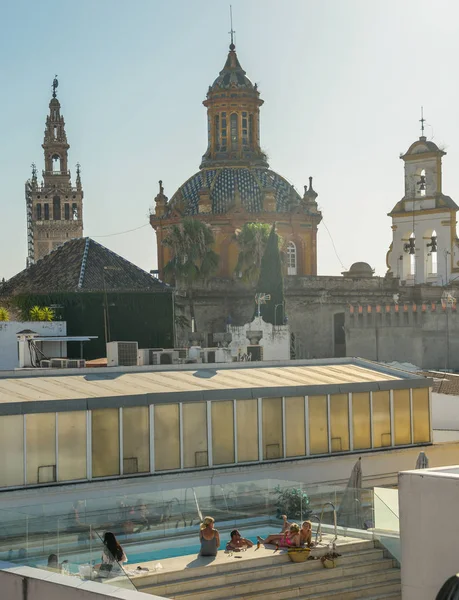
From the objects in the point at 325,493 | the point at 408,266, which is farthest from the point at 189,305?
the point at 325,493

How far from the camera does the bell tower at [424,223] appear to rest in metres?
78.4

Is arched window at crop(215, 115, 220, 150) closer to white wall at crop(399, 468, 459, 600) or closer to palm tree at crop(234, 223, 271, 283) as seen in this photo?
palm tree at crop(234, 223, 271, 283)

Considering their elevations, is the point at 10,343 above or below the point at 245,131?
below

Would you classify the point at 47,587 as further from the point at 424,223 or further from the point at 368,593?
the point at 424,223

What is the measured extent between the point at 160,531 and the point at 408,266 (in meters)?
61.9

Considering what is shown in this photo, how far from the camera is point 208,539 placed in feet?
68.4

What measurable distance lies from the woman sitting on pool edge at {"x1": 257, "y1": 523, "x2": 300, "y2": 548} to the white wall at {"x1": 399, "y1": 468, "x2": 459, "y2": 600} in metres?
3.38

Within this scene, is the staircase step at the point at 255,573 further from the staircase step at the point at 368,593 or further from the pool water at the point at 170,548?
the pool water at the point at 170,548

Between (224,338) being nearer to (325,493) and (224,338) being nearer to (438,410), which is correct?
(438,410)

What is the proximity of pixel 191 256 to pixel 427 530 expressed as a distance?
171ft

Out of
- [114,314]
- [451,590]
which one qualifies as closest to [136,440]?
[451,590]

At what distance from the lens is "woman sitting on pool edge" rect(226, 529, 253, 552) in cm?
2141

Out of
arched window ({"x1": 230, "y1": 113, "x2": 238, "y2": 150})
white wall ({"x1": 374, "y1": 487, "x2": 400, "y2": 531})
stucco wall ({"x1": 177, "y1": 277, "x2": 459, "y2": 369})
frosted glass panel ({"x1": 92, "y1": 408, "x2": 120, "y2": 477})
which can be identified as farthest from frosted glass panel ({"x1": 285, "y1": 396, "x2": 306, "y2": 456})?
arched window ({"x1": 230, "y1": 113, "x2": 238, "y2": 150})

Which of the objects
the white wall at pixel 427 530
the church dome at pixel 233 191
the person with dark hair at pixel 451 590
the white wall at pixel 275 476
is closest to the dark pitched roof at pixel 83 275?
the church dome at pixel 233 191
